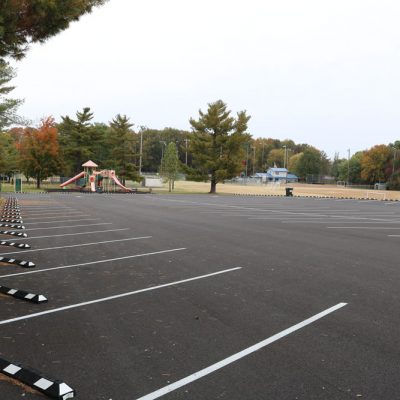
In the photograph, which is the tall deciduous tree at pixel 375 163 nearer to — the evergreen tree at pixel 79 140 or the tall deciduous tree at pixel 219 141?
the tall deciduous tree at pixel 219 141

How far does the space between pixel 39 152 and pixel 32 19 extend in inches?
1666

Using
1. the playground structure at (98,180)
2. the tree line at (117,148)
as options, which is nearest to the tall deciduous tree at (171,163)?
the tree line at (117,148)

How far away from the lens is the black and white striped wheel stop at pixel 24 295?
18.8ft

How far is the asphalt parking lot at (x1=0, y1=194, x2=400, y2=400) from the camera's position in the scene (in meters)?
3.56

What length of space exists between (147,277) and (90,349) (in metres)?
3.03

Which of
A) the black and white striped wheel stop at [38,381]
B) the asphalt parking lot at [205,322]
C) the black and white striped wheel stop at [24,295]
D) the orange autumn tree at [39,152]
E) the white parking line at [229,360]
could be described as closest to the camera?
the black and white striped wheel stop at [38,381]

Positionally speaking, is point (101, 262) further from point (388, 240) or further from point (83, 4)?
point (388, 240)

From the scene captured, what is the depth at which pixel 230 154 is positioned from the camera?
171ft

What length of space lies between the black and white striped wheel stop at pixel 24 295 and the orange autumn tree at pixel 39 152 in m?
44.9

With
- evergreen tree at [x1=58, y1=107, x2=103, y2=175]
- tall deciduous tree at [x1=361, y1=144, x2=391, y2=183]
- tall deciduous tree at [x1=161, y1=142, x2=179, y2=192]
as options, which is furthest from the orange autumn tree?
tall deciduous tree at [x1=361, y1=144, x2=391, y2=183]

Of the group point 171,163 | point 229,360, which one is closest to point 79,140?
point 171,163

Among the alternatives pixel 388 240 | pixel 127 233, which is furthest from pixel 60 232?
pixel 388 240

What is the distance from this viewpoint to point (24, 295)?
591cm

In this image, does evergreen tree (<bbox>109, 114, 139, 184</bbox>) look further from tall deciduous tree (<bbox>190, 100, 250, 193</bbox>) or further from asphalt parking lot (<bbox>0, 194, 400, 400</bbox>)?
asphalt parking lot (<bbox>0, 194, 400, 400</bbox>)
